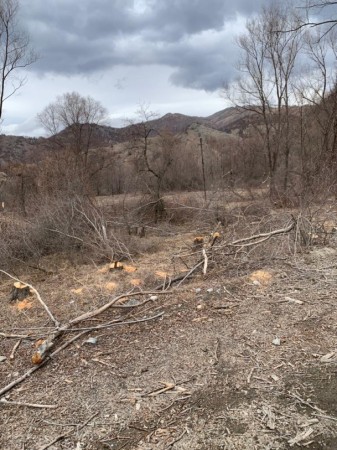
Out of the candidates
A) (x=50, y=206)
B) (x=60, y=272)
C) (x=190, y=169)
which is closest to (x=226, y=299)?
(x=60, y=272)

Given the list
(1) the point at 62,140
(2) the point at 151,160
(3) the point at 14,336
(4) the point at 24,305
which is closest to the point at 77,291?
(4) the point at 24,305

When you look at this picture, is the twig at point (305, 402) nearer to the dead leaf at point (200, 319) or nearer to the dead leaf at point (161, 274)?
the dead leaf at point (200, 319)

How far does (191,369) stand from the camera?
3668 millimetres

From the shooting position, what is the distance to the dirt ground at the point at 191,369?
9.46 feet

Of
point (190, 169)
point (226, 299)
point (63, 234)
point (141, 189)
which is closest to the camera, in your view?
point (226, 299)

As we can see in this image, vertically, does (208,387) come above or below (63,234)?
below

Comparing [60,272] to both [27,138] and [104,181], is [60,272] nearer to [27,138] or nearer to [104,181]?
[104,181]

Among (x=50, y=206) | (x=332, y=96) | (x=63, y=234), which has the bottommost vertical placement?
(x=63, y=234)

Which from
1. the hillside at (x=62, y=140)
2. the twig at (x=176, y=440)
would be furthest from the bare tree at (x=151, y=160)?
the twig at (x=176, y=440)

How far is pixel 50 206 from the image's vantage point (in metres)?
10.8

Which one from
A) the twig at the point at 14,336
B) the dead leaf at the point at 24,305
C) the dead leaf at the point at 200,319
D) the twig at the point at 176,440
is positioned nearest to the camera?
the twig at the point at 176,440

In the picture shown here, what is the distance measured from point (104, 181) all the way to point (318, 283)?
23.3 meters

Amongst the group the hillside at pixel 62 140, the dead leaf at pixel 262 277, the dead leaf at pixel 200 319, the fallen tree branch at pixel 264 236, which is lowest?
the dead leaf at pixel 200 319

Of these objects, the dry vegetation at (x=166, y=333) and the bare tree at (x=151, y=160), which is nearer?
the dry vegetation at (x=166, y=333)
